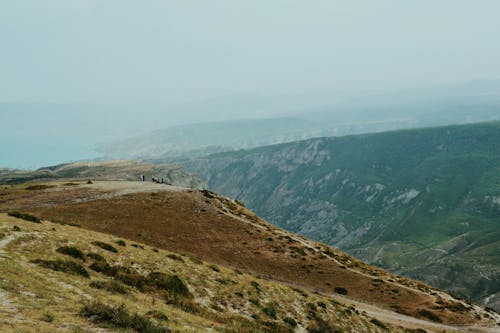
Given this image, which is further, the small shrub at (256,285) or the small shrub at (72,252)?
the small shrub at (256,285)

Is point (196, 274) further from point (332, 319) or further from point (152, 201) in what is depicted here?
point (152, 201)

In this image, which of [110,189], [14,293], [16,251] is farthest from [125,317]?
[110,189]

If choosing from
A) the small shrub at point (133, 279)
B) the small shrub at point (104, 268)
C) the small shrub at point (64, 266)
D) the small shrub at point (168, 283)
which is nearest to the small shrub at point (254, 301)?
the small shrub at point (168, 283)

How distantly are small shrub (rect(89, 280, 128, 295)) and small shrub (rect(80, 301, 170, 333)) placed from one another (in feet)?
17.2

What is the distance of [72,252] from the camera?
27312mm

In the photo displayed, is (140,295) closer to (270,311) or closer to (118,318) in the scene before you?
(118,318)

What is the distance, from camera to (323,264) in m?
65.2

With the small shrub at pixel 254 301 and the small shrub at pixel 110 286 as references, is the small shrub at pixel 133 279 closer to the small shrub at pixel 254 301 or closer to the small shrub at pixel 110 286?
the small shrub at pixel 110 286

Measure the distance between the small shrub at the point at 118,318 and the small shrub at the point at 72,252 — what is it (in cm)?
1080

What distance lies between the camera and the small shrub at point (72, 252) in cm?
2709

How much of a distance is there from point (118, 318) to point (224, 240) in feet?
146

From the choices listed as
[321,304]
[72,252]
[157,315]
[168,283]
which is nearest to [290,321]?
[321,304]

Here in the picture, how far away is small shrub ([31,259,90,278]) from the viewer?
2368 cm

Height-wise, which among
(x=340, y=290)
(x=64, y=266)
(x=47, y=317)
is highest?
(x=47, y=317)
